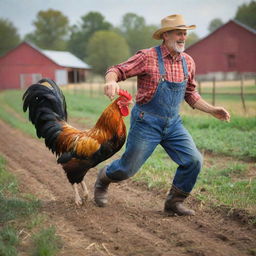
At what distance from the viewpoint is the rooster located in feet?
16.8

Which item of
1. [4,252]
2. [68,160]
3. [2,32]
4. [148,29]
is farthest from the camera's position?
[148,29]

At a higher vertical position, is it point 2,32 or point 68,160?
point 2,32

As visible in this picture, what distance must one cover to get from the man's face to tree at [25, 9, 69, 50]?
86.1 meters

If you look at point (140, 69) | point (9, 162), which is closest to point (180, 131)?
point (140, 69)

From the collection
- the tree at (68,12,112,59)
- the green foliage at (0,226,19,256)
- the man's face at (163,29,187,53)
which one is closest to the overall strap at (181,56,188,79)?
the man's face at (163,29,187,53)

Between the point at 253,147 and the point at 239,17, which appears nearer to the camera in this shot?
the point at 253,147

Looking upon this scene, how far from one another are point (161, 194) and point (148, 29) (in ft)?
270

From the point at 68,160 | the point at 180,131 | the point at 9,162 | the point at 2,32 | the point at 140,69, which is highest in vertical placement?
the point at 2,32

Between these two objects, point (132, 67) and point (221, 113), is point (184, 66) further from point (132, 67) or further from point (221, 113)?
point (221, 113)

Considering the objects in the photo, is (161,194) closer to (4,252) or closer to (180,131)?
(180,131)

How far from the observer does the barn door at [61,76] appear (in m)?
46.1

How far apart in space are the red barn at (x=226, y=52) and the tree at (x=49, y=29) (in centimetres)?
5379

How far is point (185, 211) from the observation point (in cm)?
506

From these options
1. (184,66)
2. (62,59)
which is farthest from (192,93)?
(62,59)
